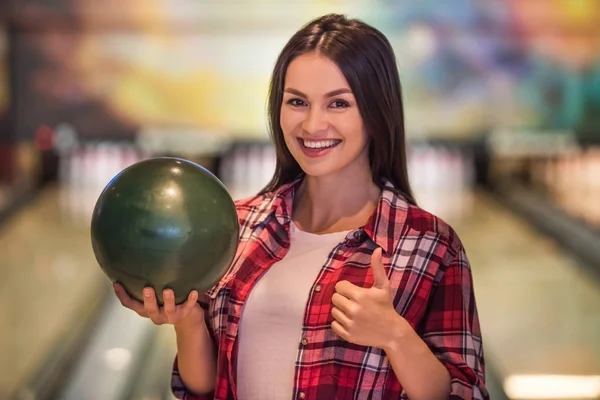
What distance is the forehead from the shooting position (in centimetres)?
164

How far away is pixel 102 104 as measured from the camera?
8609 mm

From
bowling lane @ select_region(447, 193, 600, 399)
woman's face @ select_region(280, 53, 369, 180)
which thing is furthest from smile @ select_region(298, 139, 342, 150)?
bowling lane @ select_region(447, 193, 600, 399)

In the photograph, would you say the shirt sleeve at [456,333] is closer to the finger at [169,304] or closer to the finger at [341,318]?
the finger at [341,318]

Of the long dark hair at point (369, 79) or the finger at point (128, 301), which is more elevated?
the long dark hair at point (369, 79)

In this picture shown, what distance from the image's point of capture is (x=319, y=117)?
1651 millimetres

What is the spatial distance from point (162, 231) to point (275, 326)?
301 millimetres

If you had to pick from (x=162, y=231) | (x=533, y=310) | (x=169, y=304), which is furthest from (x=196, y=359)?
(x=533, y=310)

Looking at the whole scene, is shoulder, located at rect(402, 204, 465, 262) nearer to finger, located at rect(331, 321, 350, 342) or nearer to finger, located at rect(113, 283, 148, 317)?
finger, located at rect(331, 321, 350, 342)

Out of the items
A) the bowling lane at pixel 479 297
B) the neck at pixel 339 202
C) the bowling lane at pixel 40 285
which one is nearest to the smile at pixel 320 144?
the neck at pixel 339 202

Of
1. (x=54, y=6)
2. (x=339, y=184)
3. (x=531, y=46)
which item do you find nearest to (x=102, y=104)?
(x=54, y=6)

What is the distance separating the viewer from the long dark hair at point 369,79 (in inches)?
64.9

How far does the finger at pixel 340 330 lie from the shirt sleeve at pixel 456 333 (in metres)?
0.19

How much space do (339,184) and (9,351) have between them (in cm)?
269

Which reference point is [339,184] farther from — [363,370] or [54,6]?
[54,6]
